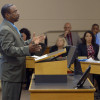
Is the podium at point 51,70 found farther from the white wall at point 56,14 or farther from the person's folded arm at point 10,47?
the white wall at point 56,14

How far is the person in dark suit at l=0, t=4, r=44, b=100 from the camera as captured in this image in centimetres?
277

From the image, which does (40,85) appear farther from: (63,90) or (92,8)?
(92,8)

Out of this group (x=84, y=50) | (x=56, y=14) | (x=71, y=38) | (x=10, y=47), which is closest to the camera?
(x=10, y=47)

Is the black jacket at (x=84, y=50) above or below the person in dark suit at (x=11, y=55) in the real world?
below

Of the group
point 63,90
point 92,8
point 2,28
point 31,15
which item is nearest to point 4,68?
point 2,28

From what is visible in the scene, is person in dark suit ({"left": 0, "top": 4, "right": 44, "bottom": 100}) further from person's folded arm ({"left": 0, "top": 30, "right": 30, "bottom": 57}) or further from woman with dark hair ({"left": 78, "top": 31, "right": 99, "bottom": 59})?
woman with dark hair ({"left": 78, "top": 31, "right": 99, "bottom": 59})

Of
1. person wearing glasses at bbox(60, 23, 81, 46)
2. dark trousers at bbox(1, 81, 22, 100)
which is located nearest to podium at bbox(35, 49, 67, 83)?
dark trousers at bbox(1, 81, 22, 100)

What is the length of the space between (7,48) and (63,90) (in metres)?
0.76

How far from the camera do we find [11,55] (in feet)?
9.12

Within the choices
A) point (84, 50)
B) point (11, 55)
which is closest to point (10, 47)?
point (11, 55)

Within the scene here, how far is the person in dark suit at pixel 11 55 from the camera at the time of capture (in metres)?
2.77

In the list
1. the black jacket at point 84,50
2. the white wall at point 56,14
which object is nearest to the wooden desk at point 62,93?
the black jacket at point 84,50

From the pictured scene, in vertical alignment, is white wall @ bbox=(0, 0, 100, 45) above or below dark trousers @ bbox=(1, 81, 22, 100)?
above

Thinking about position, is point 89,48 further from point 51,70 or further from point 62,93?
point 62,93
